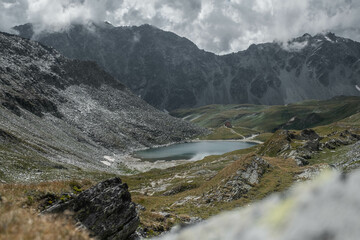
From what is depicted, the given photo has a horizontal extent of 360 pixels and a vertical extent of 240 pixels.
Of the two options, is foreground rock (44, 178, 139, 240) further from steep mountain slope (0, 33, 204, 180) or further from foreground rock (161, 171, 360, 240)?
steep mountain slope (0, 33, 204, 180)

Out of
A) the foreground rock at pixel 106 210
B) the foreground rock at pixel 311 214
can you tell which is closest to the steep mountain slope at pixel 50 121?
the foreground rock at pixel 106 210

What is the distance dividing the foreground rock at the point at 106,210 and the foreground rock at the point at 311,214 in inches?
400

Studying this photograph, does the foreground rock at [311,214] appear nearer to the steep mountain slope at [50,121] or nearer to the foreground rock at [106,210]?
the foreground rock at [106,210]

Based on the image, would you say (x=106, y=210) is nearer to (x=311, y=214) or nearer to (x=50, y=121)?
(x=311, y=214)

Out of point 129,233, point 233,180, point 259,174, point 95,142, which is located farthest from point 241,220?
point 95,142

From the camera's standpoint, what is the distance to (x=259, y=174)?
34.3 meters

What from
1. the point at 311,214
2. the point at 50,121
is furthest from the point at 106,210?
the point at 50,121

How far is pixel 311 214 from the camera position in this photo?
3389mm

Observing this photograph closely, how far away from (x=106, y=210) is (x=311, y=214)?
40.3ft

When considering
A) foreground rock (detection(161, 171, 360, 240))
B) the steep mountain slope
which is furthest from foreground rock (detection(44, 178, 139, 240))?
the steep mountain slope

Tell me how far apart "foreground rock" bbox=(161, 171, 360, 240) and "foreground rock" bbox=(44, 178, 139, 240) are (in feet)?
33.3

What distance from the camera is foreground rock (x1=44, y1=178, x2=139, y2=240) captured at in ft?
42.5

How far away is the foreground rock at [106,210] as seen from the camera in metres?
13.0

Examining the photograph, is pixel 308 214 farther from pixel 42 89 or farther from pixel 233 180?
pixel 42 89
